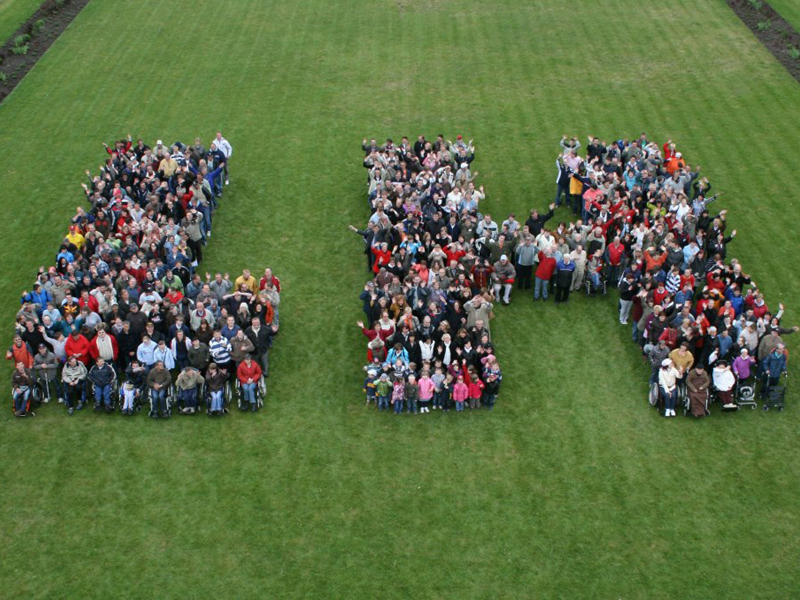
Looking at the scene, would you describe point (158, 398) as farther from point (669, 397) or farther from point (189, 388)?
point (669, 397)

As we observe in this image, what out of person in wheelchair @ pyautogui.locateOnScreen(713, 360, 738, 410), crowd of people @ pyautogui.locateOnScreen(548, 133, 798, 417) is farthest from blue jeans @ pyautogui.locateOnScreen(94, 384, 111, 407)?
person in wheelchair @ pyautogui.locateOnScreen(713, 360, 738, 410)

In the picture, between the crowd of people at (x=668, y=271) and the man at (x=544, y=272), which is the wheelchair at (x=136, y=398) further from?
the crowd of people at (x=668, y=271)

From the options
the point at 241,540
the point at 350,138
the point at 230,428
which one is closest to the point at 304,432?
the point at 230,428

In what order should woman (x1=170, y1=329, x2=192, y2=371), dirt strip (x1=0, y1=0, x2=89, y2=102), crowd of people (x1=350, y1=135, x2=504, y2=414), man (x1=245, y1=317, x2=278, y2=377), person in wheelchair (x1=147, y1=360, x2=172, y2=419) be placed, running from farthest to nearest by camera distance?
1. dirt strip (x1=0, y1=0, x2=89, y2=102)
2. man (x1=245, y1=317, x2=278, y2=377)
3. woman (x1=170, y1=329, x2=192, y2=371)
4. crowd of people (x1=350, y1=135, x2=504, y2=414)
5. person in wheelchair (x1=147, y1=360, x2=172, y2=419)

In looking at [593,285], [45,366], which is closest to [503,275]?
[593,285]

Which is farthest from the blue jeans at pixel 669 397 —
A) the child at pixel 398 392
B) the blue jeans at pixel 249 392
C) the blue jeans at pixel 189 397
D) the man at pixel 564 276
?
the blue jeans at pixel 189 397

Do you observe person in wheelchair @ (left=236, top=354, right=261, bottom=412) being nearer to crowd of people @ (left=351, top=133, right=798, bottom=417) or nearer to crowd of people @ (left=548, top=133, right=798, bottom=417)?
crowd of people @ (left=351, top=133, right=798, bottom=417)
